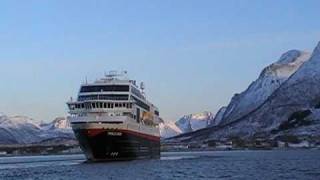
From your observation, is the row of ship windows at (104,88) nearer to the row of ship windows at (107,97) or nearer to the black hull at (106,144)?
the row of ship windows at (107,97)

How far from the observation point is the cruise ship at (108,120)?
541ft

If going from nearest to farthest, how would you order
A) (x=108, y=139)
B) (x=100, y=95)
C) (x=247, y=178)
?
(x=247, y=178) < (x=108, y=139) < (x=100, y=95)

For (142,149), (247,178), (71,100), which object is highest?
(71,100)

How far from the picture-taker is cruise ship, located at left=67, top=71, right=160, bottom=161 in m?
165

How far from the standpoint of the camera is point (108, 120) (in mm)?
166125

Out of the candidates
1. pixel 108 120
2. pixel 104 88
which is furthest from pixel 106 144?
pixel 104 88

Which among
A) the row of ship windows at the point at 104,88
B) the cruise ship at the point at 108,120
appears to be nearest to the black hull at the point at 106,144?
the cruise ship at the point at 108,120

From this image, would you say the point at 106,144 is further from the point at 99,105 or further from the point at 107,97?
the point at 107,97

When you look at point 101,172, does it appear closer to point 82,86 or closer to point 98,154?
point 98,154

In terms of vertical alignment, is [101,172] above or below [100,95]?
A: below

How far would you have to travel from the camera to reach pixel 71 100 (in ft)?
582

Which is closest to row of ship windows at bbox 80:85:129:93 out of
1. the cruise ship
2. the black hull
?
the cruise ship

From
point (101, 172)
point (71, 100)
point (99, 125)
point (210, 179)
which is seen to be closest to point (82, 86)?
point (71, 100)

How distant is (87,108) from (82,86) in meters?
8.80
